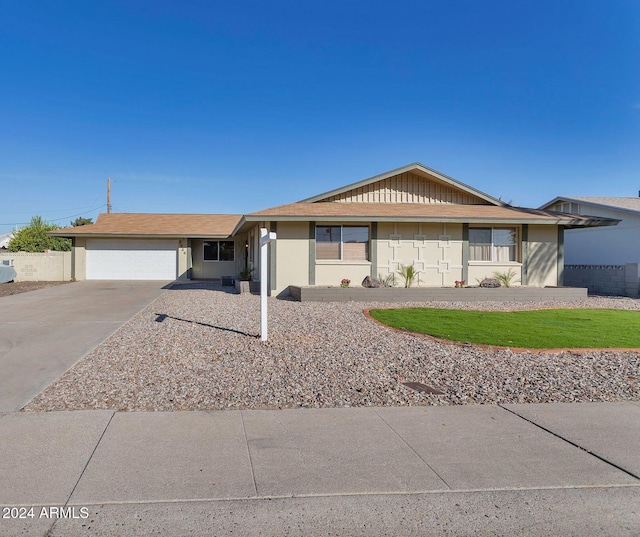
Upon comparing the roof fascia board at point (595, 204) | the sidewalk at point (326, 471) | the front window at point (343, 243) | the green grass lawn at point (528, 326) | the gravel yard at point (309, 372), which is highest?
the roof fascia board at point (595, 204)

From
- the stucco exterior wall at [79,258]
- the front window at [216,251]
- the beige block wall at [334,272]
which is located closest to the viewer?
Answer: the beige block wall at [334,272]

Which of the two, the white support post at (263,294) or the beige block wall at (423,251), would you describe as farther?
the beige block wall at (423,251)

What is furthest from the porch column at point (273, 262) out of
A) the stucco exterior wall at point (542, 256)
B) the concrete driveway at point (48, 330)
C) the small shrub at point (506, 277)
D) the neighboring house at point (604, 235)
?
the neighboring house at point (604, 235)

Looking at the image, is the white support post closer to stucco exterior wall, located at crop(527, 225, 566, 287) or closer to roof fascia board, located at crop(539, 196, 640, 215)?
stucco exterior wall, located at crop(527, 225, 566, 287)

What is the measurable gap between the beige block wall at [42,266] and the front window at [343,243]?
53.8ft

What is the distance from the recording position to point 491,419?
5.52 metres

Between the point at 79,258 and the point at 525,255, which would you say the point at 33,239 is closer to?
the point at 79,258

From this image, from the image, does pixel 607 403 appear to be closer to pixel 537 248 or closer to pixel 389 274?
pixel 389 274

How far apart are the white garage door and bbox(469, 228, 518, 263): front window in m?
16.7

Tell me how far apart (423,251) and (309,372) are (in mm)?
11935

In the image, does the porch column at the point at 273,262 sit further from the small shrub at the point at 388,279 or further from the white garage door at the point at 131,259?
the white garage door at the point at 131,259

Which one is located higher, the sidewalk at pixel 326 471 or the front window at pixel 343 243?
the front window at pixel 343 243

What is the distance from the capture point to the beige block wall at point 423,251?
1814 centimetres

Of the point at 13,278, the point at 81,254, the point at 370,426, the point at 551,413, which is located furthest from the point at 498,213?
the point at 13,278
